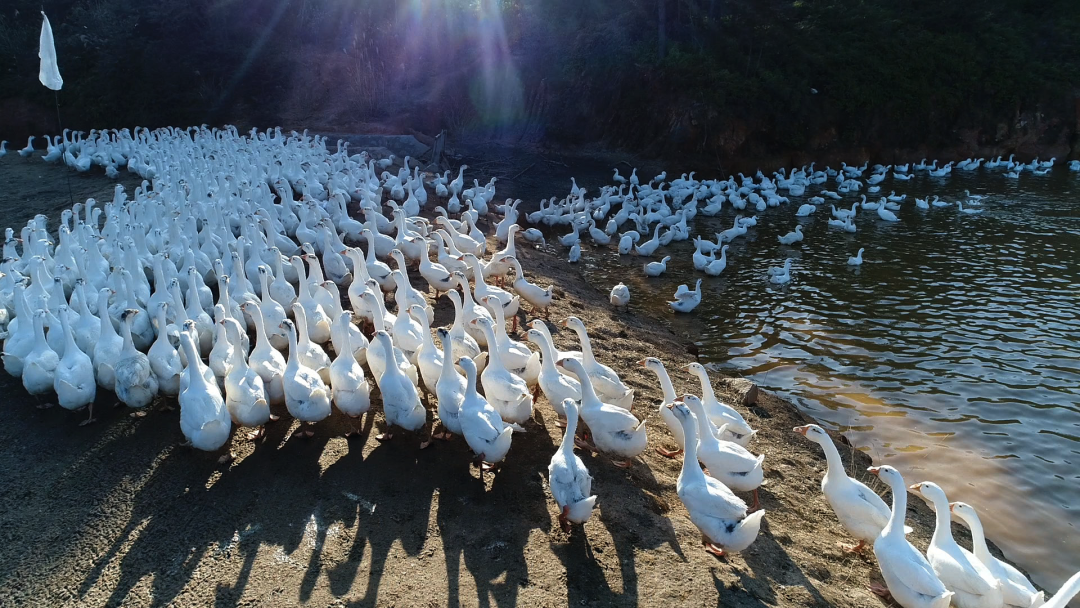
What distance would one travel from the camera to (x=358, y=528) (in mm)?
5047

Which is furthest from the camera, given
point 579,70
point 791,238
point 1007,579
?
point 579,70

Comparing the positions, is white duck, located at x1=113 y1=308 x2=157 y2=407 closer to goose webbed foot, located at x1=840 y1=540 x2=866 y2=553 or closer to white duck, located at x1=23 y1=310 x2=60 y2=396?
white duck, located at x1=23 y1=310 x2=60 y2=396

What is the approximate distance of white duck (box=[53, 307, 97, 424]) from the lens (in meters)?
6.10

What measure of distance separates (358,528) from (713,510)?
2.84m

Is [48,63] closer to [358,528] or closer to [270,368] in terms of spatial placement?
[270,368]

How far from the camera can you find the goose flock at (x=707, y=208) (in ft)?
46.9

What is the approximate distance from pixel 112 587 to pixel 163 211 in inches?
341

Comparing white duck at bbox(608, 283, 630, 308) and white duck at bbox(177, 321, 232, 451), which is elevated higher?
white duck at bbox(177, 321, 232, 451)

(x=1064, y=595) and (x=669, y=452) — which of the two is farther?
(x=669, y=452)

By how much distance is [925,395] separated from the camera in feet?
28.2

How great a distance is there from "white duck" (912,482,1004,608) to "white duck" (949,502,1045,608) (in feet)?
0.39

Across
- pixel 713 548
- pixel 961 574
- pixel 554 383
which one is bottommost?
pixel 713 548

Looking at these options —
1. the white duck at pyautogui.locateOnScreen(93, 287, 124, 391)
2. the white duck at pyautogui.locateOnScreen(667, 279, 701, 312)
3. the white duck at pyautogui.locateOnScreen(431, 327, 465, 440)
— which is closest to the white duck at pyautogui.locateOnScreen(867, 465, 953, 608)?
the white duck at pyautogui.locateOnScreen(431, 327, 465, 440)

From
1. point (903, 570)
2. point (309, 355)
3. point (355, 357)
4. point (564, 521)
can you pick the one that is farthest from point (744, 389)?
point (309, 355)
